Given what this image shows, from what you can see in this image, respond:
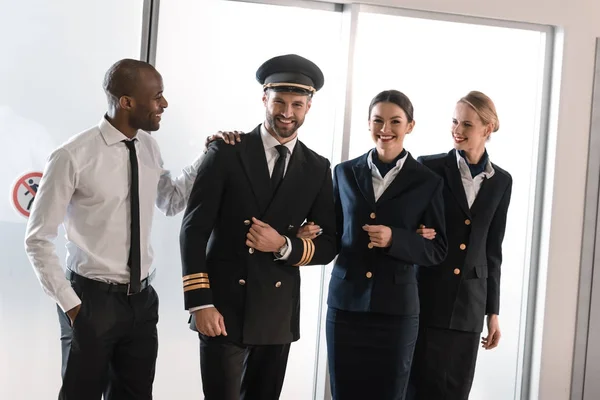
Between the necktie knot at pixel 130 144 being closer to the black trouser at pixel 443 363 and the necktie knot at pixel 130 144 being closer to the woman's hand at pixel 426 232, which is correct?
the woman's hand at pixel 426 232

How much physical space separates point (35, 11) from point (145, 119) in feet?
3.99

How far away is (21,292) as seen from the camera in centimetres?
329

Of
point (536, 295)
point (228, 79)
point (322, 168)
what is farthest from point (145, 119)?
point (536, 295)

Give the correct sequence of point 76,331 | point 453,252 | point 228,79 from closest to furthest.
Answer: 1. point 76,331
2. point 453,252
3. point 228,79

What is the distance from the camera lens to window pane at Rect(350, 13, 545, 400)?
3568 millimetres

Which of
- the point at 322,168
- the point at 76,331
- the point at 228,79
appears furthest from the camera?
the point at 228,79

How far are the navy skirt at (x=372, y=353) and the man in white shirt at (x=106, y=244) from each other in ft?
2.26

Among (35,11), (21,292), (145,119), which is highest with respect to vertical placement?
(35,11)

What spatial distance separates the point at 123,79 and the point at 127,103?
0.08 meters

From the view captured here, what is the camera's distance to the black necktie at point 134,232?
2.32 m

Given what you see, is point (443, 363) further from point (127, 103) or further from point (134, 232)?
point (127, 103)

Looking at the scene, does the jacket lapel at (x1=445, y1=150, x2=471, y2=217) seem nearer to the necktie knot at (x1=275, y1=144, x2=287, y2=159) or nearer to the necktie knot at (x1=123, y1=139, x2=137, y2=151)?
the necktie knot at (x1=275, y1=144, x2=287, y2=159)

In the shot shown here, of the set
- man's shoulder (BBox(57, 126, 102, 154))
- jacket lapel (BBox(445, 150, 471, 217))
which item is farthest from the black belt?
jacket lapel (BBox(445, 150, 471, 217))

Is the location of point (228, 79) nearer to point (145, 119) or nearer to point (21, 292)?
point (145, 119)
